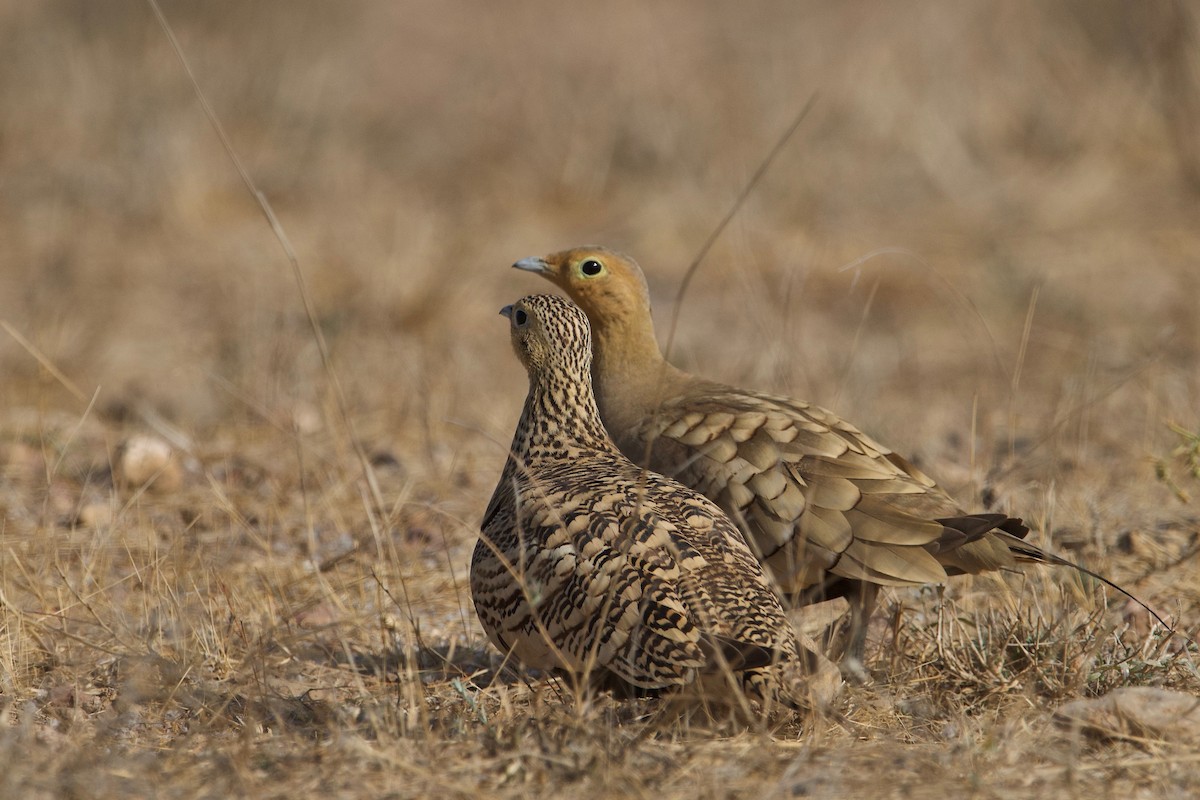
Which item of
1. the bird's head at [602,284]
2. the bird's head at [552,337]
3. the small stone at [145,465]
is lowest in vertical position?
the small stone at [145,465]

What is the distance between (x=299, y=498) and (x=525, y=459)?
5.59 feet

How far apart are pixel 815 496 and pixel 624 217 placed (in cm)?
600

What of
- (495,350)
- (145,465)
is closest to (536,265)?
(145,465)

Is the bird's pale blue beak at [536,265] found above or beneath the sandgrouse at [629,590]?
above

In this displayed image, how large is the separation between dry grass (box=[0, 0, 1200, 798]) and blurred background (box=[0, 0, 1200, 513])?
0.13ft

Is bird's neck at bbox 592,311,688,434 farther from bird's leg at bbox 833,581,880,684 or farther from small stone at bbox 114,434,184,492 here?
small stone at bbox 114,434,184,492

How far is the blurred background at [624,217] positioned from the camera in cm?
675

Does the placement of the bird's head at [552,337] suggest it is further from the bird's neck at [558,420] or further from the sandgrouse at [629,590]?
the sandgrouse at [629,590]

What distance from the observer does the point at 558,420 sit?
155 inches

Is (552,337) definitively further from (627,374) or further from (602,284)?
(602,284)

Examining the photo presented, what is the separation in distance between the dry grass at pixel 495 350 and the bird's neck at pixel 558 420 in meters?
0.48

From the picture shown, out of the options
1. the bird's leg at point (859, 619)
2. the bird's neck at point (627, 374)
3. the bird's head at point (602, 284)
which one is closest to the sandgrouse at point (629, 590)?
the bird's leg at point (859, 619)

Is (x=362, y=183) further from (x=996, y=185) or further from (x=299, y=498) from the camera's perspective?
(x=299, y=498)

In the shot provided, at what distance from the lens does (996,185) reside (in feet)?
33.4
